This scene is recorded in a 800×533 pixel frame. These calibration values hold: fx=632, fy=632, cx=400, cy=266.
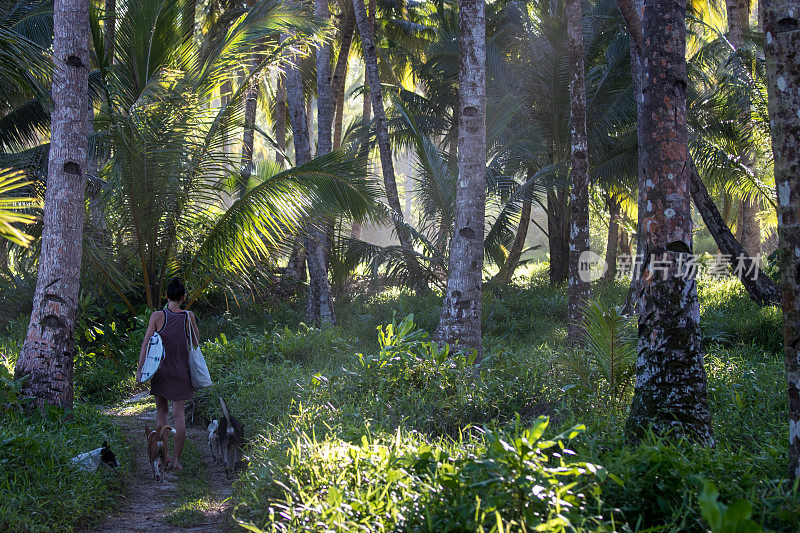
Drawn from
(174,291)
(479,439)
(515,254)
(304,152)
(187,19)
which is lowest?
(479,439)

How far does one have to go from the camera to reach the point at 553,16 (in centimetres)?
1280

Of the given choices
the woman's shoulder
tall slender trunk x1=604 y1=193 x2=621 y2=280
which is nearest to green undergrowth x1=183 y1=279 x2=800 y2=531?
the woman's shoulder

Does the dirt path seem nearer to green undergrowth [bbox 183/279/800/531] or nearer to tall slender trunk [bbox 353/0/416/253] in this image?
green undergrowth [bbox 183/279/800/531]

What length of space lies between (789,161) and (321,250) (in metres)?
8.29

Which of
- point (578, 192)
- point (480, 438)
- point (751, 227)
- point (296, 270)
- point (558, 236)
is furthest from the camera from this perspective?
point (558, 236)

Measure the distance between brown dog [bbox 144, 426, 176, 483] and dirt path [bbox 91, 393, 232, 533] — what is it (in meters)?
0.10

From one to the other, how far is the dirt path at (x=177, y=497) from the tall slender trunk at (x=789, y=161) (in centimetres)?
307

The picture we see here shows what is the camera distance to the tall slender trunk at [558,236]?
1341cm

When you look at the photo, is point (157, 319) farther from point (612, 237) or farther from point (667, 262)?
point (612, 237)

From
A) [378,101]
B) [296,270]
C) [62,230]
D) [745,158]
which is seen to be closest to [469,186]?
[62,230]

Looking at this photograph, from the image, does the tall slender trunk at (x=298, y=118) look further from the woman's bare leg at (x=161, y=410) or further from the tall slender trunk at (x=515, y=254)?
the tall slender trunk at (x=515, y=254)

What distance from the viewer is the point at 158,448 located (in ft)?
15.8

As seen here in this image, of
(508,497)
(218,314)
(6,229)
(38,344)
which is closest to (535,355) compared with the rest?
(508,497)

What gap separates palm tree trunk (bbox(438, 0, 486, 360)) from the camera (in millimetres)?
6582
